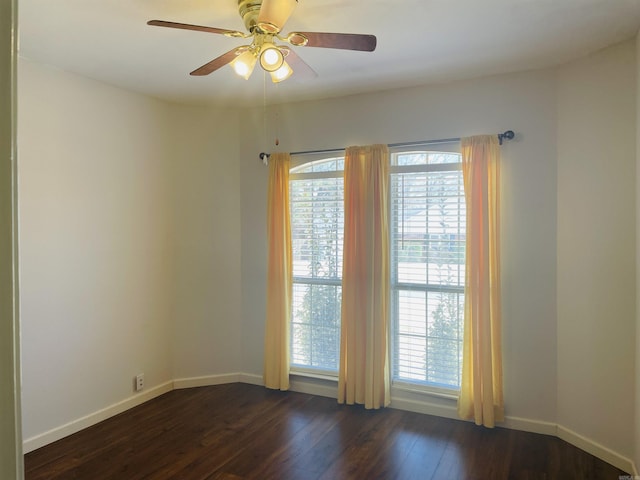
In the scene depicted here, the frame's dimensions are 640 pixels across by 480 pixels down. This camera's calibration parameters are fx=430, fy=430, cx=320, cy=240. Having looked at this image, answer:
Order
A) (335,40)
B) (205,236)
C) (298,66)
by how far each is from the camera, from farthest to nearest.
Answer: (205,236), (298,66), (335,40)

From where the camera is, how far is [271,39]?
7.13 feet

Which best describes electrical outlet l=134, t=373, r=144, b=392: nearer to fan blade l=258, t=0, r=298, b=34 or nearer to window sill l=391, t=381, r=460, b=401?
window sill l=391, t=381, r=460, b=401

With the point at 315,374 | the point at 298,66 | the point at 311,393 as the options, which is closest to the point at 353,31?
the point at 298,66

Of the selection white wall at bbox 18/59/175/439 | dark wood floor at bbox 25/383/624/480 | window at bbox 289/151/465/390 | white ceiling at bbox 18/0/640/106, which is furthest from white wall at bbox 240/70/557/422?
white wall at bbox 18/59/175/439

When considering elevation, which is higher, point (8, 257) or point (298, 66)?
point (298, 66)

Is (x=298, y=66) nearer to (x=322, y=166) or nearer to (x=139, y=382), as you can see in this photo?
(x=322, y=166)

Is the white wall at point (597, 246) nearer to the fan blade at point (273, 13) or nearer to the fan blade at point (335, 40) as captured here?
the fan blade at point (335, 40)

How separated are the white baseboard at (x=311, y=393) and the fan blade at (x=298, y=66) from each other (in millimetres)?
2656

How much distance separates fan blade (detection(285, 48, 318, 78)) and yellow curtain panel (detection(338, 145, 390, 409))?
127 cm

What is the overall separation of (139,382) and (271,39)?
304cm

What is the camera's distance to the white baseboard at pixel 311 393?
2830 millimetres

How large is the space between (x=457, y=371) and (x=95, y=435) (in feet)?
9.15

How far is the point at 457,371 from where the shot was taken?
342cm

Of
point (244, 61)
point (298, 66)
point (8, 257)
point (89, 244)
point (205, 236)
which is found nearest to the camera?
point (8, 257)
